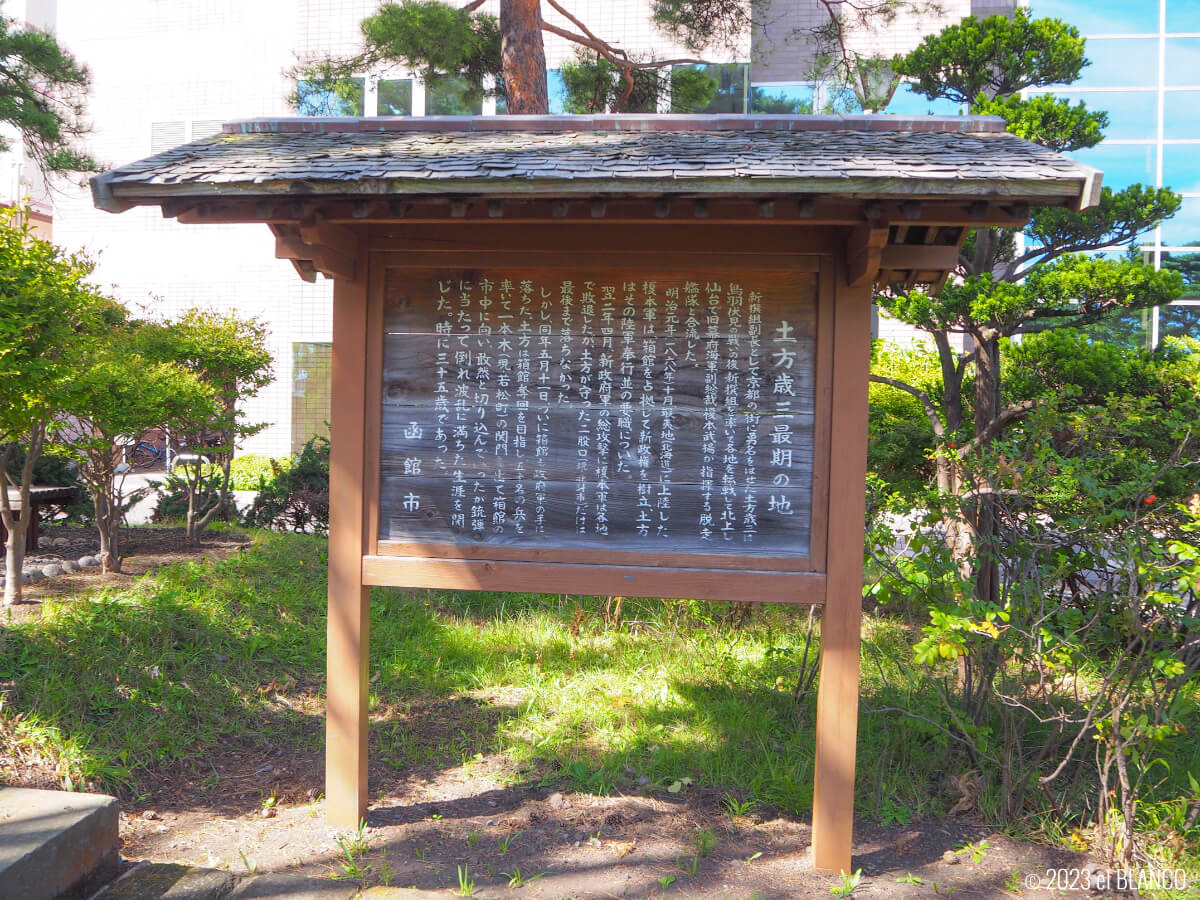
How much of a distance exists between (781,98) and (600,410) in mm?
10568

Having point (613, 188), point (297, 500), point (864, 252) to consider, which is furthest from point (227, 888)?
point (297, 500)

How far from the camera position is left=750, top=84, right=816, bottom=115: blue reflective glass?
12266 mm

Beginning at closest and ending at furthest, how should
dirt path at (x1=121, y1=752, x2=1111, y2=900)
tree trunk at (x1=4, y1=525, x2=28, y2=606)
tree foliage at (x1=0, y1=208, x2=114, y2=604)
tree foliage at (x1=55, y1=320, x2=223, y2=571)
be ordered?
1. dirt path at (x1=121, y1=752, x2=1111, y2=900)
2. tree foliage at (x1=0, y1=208, x2=114, y2=604)
3. tree trunk at (x1=4, y1=525, x2=28, y2=606)
4. tree foliage at (x1=55, y1=320, x2=223, y2=571)

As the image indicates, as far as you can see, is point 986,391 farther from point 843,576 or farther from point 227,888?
point 227,888

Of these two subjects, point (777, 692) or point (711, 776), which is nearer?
point (711, 776)

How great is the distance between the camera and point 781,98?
1240 cm

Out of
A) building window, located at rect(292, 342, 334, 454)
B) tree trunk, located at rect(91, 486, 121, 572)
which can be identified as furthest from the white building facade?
tree trunk, located at rect(91, 486, 121, 572)

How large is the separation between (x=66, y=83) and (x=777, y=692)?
29.6 feet

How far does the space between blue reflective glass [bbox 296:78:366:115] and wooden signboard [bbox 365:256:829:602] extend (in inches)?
258

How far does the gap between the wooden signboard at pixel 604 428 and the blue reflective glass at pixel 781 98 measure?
32.6 ft

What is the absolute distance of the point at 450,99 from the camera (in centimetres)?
1188

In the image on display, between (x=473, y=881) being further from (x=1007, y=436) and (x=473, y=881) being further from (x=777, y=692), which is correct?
(x=1007, y=436)

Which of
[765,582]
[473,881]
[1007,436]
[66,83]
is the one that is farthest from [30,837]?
[66,83]

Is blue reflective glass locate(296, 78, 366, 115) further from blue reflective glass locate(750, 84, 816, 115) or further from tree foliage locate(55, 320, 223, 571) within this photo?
blue reflective glass locate(750, 84, 816, 115)
